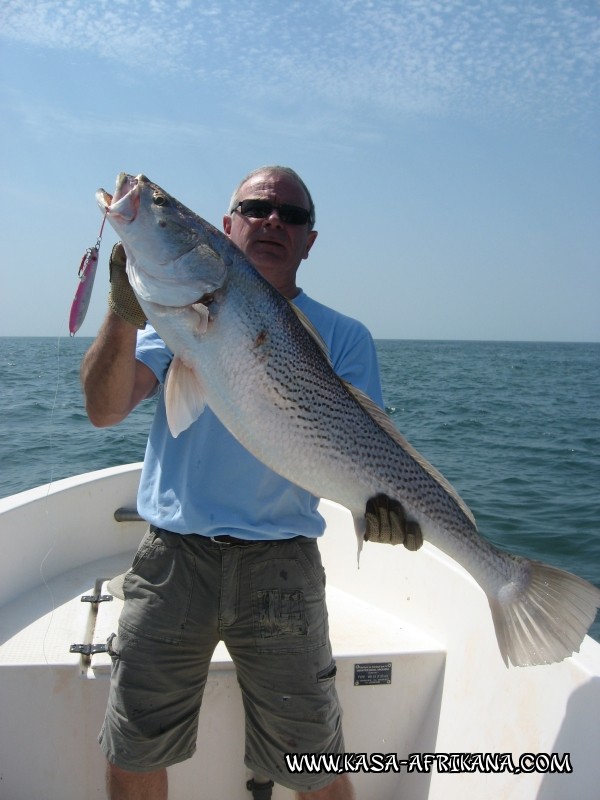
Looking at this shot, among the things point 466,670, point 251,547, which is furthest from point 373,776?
point 251,547

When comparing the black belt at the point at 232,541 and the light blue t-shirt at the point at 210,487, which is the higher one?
the light blue t-shirt at the point at 210,487

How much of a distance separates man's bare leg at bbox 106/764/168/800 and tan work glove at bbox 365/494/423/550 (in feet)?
4.66

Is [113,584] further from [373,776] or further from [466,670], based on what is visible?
[466,670]

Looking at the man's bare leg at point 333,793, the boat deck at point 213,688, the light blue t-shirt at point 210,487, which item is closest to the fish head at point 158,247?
the light blue t-shirt at point 210,487

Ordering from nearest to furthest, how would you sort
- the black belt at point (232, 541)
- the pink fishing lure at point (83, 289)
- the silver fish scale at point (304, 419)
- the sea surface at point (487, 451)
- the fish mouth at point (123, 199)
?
1. the fish mouth at point (123, 199)
2. the silver fish scale at point (304, 419)
3. the black belt at point (232, 541)
4. the pink fishing lure at point (83, 289)
5. the sea surface at point (487, 451)

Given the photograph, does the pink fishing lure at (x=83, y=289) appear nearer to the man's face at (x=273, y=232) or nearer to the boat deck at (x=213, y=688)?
the man's face at (x=273, y=232)

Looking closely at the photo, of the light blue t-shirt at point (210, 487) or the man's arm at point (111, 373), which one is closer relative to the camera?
the man's arm at point (111, 373)

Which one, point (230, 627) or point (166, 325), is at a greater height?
point (166, 325)

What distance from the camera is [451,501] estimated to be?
9.00 ft

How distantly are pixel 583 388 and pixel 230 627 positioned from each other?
109 ft

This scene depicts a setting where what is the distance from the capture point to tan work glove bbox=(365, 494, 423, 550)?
Answer: 2.58m

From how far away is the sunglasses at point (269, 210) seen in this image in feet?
10.3

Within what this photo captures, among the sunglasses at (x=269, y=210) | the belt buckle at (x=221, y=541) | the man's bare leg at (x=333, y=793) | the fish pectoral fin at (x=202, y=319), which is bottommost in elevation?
the man's bare leg at (x=333, y=793)

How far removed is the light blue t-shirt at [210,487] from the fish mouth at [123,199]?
2.38 ft
